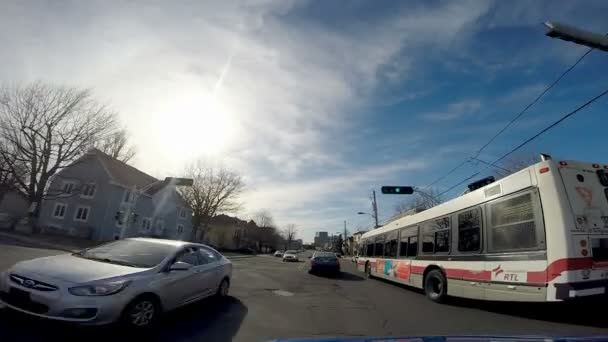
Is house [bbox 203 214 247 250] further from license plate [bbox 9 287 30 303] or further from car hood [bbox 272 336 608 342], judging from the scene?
car hood [bbox 272 336 608 342]

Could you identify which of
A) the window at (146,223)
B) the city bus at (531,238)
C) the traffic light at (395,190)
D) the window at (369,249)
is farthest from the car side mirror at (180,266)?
the window at (146,223)

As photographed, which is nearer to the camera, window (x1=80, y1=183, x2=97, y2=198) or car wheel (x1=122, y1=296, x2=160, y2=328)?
car wheel (x1=122, y1=296, x2=160, y2=328)

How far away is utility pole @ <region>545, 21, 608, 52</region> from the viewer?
18.7 ft

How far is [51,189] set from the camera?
110ft

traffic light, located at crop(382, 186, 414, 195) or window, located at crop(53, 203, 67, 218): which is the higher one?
traffic light, located at crop(382, 186, 414, 195)

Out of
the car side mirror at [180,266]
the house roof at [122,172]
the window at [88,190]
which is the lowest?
the car side mirror at [180,266]

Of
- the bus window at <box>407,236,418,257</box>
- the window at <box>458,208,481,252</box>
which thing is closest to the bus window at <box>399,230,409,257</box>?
the bus window at <box>407,236,418,257</box>

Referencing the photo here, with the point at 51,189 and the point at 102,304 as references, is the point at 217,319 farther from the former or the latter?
the point at 51,189

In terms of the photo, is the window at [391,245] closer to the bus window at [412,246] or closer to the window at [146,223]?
the bus window at [412,246]

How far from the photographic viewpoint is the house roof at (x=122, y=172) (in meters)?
36.3

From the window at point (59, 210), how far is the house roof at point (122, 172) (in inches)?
243

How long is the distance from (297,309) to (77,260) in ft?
14.7

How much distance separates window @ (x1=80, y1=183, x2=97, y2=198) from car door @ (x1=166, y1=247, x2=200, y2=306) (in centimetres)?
3602

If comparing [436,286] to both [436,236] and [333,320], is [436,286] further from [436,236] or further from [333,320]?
[333,320]
